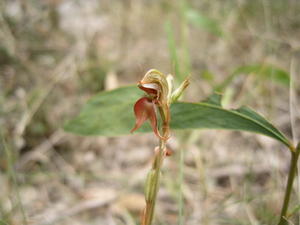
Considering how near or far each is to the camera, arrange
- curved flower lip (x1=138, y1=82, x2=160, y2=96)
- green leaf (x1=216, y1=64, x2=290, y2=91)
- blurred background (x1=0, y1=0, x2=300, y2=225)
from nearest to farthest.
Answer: curved flower lip (x1=138, y1=82, x2=160, y2=96), green leaf (x1=216, y1=64, x2=290, y2=91), blurred background (x1=0, y1=0, x2=300, y2=225)

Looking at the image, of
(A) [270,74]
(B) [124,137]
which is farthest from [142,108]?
(B) [124,137]

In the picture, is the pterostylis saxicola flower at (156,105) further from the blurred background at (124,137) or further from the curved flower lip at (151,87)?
the blurred background at (124,137)

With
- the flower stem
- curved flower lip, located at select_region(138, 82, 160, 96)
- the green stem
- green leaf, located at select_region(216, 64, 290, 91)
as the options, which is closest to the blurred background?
green leaf, located at select_region(216, 64, 290, 91)

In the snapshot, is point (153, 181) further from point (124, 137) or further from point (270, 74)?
point (124, 137)

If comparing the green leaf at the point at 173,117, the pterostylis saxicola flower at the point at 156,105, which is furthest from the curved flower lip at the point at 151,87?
the green leaf at the point at 173,117

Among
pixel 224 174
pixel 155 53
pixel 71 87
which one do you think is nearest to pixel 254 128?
pixel 224 174

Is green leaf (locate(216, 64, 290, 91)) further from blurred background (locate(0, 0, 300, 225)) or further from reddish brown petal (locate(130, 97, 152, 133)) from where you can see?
reddish brown petal (locate(130, 97, 152, 133))

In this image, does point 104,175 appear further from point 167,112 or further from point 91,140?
point 167,112
